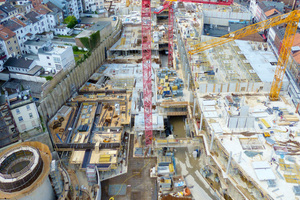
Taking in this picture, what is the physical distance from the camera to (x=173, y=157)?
57.5 meters

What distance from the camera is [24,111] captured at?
5575 centimetres

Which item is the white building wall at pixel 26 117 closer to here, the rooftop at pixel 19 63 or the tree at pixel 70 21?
the rooftop at pixel 19 63

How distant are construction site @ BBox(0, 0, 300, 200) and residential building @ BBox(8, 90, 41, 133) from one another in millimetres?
1942

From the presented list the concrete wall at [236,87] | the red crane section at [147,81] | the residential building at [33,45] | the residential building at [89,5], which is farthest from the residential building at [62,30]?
the concrete wall at [236,87]

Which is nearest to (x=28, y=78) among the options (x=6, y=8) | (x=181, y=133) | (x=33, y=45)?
(x=33, y=45)

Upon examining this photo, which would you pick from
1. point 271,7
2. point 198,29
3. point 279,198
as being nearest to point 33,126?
point 279,198

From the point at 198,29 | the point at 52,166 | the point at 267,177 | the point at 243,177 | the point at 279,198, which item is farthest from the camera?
the point at 198,29

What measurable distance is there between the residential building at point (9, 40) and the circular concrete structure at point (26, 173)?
44728 mm

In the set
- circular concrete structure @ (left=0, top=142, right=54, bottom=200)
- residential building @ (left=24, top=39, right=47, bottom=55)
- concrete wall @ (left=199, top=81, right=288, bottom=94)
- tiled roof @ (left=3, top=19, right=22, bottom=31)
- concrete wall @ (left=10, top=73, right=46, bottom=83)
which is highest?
tiled roof @ (left=3, top=19, right=22, bottom=31)

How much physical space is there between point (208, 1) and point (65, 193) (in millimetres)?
56145

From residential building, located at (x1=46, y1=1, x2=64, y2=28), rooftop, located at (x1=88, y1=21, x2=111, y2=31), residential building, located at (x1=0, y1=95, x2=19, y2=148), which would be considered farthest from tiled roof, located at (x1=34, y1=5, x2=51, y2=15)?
residential building, located at (x1=0, y1=95, x2=19, y2=148)

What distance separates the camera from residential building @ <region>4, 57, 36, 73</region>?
76.4m

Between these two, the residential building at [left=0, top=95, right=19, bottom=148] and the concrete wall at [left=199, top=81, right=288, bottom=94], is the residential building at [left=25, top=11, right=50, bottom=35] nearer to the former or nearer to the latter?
the residential building at [left=0, top=95, right=19, bottom=148]

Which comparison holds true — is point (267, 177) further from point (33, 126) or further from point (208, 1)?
point (33, 126)
